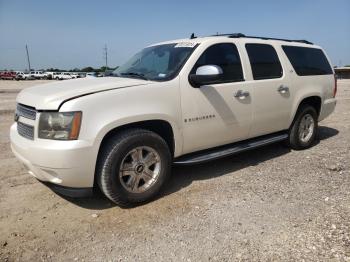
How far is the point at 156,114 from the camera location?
3779 millimetres

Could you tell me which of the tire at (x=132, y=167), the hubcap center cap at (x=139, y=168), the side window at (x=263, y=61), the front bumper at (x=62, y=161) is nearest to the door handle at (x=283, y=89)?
the side window at (x=263, y=61)

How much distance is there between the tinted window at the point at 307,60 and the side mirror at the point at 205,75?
86.6 inches

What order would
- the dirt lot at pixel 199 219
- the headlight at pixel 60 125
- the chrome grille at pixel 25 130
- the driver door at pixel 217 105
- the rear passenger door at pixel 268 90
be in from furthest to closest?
the rear passenger door at pixel 268 90 < the driver door at pixel 217 105 < the chrome grille at pixel 25 130 < the headlight at pixel 60 125 < the dirt lot at pixel 199 219

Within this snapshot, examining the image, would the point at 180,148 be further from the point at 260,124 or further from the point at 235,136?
the point at 260,124

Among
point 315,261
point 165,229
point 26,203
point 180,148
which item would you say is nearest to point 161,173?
point 180,148

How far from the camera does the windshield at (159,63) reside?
4145mm

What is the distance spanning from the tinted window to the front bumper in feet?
12.8

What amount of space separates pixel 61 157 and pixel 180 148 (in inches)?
58.3

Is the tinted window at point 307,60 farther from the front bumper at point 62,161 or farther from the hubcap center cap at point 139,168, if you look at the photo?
the front bumper at point 62,161

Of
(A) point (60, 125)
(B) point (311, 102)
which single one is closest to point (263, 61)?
(B) point (311, 102)

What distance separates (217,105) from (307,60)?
2663 mm

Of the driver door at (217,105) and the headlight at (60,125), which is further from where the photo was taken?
the driver door at (217,105)

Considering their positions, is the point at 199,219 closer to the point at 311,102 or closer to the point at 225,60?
the point at 225,60

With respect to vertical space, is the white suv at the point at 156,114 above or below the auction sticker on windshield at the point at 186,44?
below
